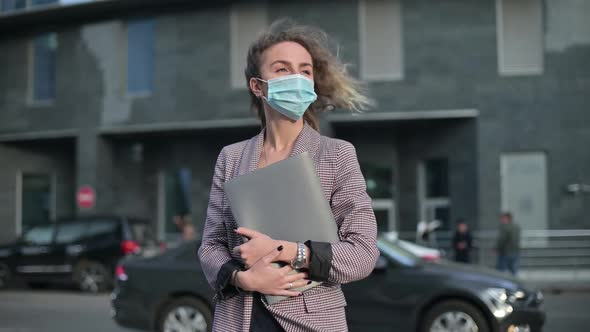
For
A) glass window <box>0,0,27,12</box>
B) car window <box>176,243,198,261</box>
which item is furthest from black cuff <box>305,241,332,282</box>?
glass window <box>0,0,27,12</box>

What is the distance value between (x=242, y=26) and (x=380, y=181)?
6406 millimetres

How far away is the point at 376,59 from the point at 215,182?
20.2m

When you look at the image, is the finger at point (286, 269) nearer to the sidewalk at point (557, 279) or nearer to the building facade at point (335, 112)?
the sidewalk at point (557, 279)

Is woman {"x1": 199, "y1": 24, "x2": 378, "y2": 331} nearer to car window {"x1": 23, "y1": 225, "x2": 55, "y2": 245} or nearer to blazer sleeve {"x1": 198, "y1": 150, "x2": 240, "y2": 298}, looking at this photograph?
blazer sleeve {"x1": 198, "y1": 150, "x2": 240, "y2": 298}

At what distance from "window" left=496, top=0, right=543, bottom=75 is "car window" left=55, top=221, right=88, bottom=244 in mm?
12046

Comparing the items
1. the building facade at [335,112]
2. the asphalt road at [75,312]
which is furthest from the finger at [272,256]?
the building facade at [335,112]

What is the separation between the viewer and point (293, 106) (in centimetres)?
263

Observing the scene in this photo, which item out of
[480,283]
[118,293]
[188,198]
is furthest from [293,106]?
[188,198]

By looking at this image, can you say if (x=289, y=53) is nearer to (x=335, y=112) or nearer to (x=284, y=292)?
(x=284, y=292)

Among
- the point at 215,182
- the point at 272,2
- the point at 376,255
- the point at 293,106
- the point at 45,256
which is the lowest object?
the point at 45,256

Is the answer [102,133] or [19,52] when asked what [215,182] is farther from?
[19,52]

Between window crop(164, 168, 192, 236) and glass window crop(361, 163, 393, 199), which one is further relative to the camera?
window crop(164, 168, 192, 236)

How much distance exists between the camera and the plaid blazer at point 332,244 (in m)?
2.43

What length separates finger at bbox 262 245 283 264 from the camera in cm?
233
